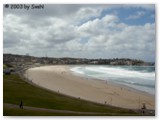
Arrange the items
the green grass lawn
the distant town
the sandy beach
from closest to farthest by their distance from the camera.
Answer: the green grass lawn < the distant town < the sandy beach

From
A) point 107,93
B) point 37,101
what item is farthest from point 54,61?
point 107,93

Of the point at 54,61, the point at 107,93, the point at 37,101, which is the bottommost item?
the point at 107,93

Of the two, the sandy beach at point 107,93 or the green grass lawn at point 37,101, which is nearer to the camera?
the green grass lawn at point 37,101

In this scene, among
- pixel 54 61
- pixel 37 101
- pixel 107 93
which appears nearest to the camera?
pixel 37 101

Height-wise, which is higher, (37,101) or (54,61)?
(54,61)

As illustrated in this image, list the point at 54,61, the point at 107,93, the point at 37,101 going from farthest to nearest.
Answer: the point at 107,93 → the point at 54,61 → the point at 37,101

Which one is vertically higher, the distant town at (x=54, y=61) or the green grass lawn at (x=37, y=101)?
the distant town at (x=54, y=61)

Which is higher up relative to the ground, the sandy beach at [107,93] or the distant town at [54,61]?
the distant town at [54,61]

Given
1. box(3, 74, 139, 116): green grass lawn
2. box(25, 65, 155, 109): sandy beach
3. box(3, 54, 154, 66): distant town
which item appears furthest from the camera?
box(25, 65, 155, 109): sandy beach

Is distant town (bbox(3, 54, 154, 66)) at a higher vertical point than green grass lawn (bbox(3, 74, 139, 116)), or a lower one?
higher

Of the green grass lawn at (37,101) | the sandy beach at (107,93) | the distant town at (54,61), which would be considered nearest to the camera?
the green grass lawn at (37,101)

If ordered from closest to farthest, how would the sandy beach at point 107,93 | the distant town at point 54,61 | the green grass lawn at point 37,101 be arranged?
the green grass lawn at point 37,101, the distant town at point 54,61, the sandy beach at point 107,93

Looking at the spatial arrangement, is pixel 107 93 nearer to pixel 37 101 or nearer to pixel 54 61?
pixel 54 61
